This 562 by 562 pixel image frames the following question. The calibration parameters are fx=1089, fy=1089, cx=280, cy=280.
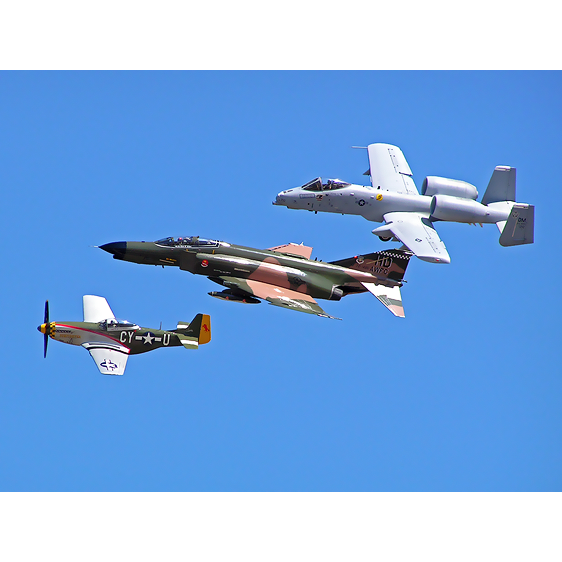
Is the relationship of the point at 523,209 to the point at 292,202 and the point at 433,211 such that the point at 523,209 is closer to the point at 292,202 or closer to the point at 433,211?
the point at 433,211

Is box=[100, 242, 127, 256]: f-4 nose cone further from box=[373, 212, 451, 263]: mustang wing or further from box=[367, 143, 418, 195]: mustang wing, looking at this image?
box=[367, 143, 418, 195]: mustang wing

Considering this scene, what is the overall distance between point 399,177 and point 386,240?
3362mm

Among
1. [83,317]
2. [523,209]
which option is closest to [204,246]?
[83,317]

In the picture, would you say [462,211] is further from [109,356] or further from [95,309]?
[109,356]

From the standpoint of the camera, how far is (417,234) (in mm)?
40250

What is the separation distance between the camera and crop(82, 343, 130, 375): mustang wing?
3612 cm

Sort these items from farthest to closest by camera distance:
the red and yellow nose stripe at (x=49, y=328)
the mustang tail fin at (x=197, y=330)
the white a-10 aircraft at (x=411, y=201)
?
the white a-10 aircraft at (x=411, y=201) < the mustang tail fin at (x=197, y=330) < the red and yellow nose stripe at (x=49, y=328)

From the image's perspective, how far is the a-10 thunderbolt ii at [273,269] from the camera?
38.5m

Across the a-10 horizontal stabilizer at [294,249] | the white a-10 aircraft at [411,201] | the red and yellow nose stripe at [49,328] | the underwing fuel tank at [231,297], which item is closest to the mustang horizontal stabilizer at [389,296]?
the white a-10 aircraft at [411,201]

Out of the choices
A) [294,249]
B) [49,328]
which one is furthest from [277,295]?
[49,328]

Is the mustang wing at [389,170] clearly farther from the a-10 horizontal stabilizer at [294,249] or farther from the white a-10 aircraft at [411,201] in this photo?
the a-10 horizontal stabilizer at [294,249]

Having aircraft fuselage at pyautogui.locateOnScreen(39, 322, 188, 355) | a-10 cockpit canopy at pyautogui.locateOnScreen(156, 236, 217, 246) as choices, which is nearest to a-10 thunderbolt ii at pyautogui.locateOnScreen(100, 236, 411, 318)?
a-10 cockpit canopy at pyautogui.locateOnScreen(156, 236, 217, 246)

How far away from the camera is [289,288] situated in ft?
127

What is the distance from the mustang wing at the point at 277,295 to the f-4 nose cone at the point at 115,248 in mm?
3725
